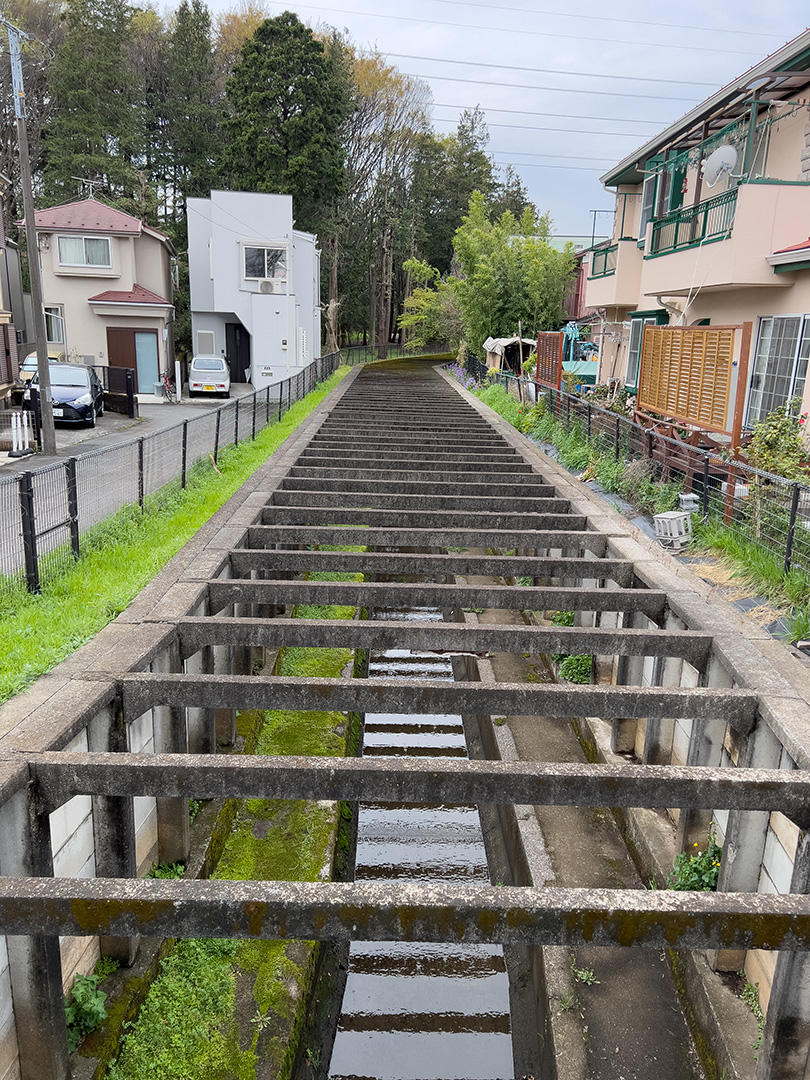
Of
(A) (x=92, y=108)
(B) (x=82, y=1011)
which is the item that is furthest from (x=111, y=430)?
(A) (x=92, y=108)

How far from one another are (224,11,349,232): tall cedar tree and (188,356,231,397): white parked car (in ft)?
39.5

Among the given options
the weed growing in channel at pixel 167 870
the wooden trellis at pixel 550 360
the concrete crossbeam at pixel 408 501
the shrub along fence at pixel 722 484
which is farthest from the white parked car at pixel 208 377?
the weed growing in channel at pixel 167 870

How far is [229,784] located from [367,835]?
4608mm

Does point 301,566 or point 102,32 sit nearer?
point 301,566

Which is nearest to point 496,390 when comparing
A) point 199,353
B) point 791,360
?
point 199,353

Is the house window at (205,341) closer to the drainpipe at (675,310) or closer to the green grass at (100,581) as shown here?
the drainpipe at (675,310)

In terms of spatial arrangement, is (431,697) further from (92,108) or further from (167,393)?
(92,108)

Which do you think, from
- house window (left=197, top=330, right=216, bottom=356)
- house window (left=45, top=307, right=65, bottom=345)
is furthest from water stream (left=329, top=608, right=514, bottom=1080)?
house window (left=197, top=330, right=216, bottom=356)

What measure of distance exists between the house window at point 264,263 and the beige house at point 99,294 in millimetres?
3707

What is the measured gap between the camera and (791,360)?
1248 cm

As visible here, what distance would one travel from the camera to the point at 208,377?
106 ft

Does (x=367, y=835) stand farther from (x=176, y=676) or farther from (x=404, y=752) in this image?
(x=176, y=676)

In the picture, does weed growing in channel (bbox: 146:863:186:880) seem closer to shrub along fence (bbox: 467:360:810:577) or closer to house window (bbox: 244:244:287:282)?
shrub along fence (bbox: 467:360:810:577)

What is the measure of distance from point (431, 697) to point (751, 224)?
36.0ft
